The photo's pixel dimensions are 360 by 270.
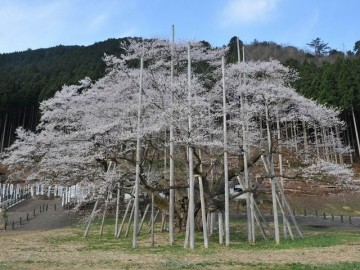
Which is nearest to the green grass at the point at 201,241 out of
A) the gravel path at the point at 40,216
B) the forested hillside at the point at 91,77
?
the gravel path at the point at 40,216

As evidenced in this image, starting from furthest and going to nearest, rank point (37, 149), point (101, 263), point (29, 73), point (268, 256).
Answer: point (29, 73), point (37, 149), point (268, 256), point (101, 263)

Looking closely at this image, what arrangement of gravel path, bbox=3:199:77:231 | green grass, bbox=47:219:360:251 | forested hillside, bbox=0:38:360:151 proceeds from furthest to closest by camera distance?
1. forested hillside, bbox=0:38:360:151
2. gravel path, bbox=3:199:77:231
3. green grass, bbox=47:219:360:251

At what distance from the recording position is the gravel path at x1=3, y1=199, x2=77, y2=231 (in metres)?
23.0

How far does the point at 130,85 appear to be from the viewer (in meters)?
18.9

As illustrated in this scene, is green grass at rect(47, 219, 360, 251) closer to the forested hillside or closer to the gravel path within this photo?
the gravel path

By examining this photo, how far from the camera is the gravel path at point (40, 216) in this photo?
75.5 feet

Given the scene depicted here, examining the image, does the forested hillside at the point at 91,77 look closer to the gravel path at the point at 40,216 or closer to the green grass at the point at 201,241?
the green grass at the point at 201,241

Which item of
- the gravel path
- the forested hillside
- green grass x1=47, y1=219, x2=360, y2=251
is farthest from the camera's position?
the forested hillside

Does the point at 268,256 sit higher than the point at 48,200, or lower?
lower

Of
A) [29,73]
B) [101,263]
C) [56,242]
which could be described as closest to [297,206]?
[56,242]

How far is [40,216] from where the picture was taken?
84.8 feet

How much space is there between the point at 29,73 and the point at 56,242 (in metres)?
48.3

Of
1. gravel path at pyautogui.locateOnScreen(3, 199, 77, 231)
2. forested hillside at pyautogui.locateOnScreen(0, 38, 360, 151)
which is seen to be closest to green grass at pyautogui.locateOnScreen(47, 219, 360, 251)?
gravel path at pyautogui.locateOnScreen(3, 199, 77, 231)

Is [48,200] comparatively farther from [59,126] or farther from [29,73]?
[29,73]
